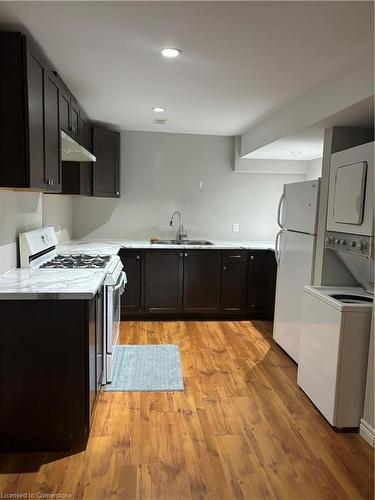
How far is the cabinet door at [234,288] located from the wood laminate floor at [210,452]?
1.41 metres

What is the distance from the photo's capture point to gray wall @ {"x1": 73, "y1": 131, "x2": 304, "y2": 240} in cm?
495

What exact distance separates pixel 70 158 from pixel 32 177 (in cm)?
151

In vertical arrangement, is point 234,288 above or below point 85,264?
below

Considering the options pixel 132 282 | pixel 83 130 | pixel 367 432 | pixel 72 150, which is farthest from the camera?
pixel 132 282

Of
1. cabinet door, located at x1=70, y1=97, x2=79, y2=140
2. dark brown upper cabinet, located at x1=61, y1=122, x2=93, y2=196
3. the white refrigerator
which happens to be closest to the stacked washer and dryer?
the white refrigerator

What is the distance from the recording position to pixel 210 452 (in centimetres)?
218

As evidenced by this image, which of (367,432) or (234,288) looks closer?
(367,432)

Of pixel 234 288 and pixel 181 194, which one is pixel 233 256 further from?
pixel 181 194

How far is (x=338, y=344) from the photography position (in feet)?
7.80

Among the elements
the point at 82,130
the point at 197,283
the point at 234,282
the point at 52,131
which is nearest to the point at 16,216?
the point at 52,131

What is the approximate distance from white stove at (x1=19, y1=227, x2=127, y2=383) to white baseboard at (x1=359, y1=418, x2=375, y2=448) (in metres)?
1.76

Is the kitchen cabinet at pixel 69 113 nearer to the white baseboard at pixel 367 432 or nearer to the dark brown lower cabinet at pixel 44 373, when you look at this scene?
the dark brown lower cabinet at pixel 44 373

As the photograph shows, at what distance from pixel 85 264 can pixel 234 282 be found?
81.5 inches

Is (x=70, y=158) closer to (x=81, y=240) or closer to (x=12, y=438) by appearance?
(x=81, y=240)
